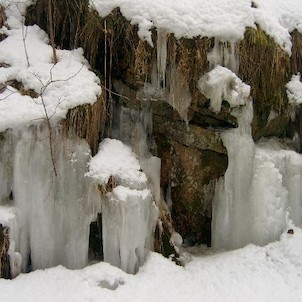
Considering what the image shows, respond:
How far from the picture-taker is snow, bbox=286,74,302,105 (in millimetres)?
5048

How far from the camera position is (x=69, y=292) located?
3666 millimetres

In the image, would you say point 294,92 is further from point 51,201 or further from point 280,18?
point 51,201

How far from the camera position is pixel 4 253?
3.76 meters

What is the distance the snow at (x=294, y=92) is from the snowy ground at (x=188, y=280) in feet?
5.10

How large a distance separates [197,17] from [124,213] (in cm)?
233

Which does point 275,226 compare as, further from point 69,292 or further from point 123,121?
point 69,292

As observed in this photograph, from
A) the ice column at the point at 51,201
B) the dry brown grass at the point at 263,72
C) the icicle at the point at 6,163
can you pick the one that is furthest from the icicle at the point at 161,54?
the icicle at the point at 6,163

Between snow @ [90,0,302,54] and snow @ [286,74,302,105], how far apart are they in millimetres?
373

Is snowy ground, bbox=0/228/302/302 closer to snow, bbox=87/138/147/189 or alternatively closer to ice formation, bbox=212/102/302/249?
ice formation, bbox=212/102/302/249

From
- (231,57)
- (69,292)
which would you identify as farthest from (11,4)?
(69,292)

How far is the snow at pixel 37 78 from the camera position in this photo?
3927 mm

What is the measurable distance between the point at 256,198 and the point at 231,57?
1594 mm

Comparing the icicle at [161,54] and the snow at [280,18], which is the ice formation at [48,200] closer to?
the icicle at [161,54]

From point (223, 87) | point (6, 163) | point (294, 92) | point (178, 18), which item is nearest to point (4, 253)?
point (6, 163)
